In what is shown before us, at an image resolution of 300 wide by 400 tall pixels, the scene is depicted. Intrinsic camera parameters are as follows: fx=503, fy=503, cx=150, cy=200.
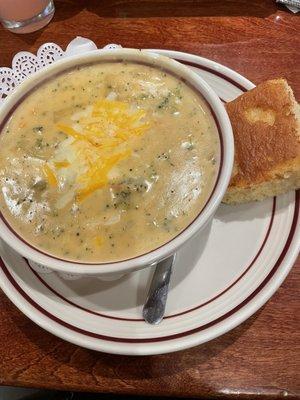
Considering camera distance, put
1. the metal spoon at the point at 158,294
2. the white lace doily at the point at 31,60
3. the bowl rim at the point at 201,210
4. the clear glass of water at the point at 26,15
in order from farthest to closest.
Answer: the clear glass of water at the point at 26,15
the white lace doily at the point at 31,60
the metal spoon at the point at 158,294
the bowl rim at the point at 201,210

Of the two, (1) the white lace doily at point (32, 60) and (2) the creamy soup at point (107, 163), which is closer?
(2) the creamy soup at point (107, 163)

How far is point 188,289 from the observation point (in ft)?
3.37

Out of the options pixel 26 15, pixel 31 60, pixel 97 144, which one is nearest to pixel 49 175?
A: pixel 97 144

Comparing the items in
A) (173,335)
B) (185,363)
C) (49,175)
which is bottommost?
(185,363)

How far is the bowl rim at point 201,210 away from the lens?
88cm

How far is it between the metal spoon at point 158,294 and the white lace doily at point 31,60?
0.65 meters

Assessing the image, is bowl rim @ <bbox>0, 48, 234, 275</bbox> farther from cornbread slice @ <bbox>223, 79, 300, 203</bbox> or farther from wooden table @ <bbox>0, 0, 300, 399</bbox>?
wooden table @ <bbox>0, 0, 300, 399</bbox>

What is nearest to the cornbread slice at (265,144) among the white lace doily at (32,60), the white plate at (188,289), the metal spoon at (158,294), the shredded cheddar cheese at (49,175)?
the white plate at (188,289)

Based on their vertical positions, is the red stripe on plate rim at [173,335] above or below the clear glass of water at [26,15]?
below

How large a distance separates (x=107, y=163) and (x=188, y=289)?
305 millimetres

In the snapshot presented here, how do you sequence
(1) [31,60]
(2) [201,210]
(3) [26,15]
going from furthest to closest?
(3) [26,15]
(1) [31,60]
(2) [201,210]

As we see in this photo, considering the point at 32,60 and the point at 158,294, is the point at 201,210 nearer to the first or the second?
the point at 158,294

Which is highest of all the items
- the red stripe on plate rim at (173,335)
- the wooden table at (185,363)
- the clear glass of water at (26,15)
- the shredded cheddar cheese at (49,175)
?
the clear glass of water at (26,15)

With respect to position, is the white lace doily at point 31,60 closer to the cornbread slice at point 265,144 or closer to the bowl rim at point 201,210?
the bowl rim at point 201,210
